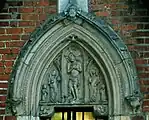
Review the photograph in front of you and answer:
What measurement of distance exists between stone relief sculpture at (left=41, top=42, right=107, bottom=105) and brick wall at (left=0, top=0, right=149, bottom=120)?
18.7 inches

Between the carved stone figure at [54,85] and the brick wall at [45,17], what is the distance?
20.4 inches

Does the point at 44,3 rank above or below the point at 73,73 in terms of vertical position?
above

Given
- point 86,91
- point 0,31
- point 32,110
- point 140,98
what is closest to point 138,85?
point 140,98

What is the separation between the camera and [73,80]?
5.45 meters

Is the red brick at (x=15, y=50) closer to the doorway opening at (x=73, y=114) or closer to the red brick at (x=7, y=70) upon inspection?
the red brick at (x=7, y=70)

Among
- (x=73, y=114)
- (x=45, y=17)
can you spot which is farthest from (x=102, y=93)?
(x=45, y=17)

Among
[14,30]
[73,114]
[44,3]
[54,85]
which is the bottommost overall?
[73,114]

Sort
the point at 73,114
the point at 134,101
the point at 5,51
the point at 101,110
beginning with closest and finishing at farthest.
Result: the point at 134,101, the point at 101,110, the point at 5,51, the point at 73,114

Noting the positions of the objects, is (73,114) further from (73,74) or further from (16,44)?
(16,44)

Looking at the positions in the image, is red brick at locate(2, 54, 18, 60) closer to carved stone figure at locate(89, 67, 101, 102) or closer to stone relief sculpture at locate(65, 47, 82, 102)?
stone relief sculpture at locate(65, 47, 82, 102)

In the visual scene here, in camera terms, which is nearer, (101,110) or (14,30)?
(101,110)

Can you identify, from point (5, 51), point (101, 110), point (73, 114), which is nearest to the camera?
point (101, 110)

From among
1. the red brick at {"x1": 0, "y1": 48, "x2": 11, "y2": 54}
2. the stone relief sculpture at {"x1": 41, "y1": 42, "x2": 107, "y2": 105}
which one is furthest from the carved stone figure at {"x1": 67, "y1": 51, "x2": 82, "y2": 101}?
the red brick at {"x1": 0, "y1": 48, "x2": 11, "y2": 54}

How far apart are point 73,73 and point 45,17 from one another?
2.57ft
